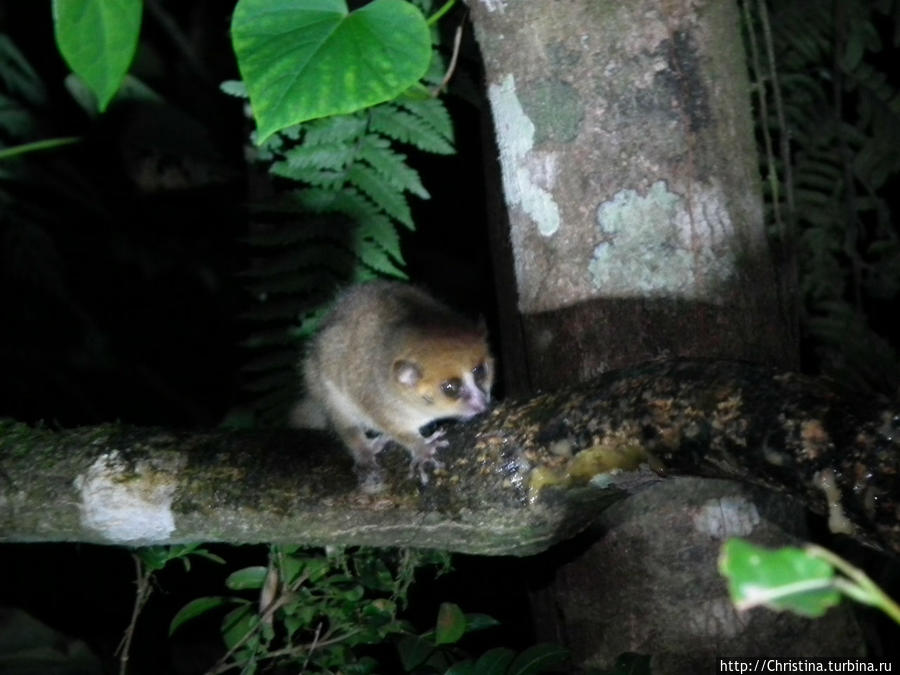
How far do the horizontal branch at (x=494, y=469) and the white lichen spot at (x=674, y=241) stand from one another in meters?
0.43

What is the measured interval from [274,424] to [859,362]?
6.67 ft

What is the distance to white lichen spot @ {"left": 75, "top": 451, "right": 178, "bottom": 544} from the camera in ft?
7.98

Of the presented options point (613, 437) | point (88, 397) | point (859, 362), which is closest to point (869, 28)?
point (859, 362)

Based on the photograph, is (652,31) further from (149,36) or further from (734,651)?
(149,36)

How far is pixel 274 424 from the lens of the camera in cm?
364

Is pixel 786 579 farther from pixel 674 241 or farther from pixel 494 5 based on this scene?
pixel 494 5

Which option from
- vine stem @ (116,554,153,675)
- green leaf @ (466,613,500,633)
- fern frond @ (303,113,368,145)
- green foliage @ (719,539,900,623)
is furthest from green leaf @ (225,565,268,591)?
green foliage @ (719,539,900,623)

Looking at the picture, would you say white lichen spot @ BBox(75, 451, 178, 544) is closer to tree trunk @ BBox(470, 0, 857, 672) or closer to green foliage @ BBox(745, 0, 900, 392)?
tree trunk @ BBox(470, 0, 857, 672)

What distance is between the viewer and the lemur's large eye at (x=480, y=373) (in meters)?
3.18

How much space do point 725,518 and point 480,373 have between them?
100 centimetres

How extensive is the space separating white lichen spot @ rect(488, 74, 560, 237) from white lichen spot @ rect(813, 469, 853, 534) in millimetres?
1035

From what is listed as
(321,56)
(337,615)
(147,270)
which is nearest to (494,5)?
(321,56)

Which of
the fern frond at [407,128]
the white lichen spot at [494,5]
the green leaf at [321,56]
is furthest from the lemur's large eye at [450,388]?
the green leaf at [321,56]

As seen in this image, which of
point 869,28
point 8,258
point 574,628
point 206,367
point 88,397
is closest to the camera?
point 574,628
